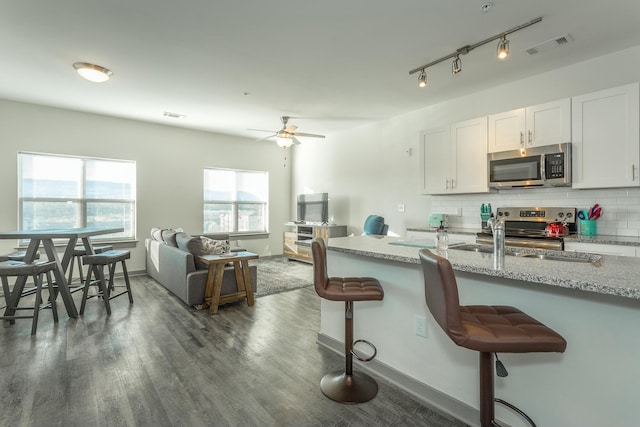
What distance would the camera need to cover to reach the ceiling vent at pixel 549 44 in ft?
9.60

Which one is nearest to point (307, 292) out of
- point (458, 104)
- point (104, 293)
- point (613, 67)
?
point (104, 293)

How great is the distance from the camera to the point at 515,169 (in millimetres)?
3623

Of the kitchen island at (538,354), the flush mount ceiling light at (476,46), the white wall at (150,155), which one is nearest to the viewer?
the kitchen island at (538,354)

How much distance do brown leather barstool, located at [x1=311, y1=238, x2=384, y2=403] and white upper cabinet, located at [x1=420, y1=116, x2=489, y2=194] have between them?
2.63m

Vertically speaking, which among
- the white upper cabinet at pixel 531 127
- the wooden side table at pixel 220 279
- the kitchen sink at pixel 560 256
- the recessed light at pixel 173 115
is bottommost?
the wooden side table at pixel 220 279

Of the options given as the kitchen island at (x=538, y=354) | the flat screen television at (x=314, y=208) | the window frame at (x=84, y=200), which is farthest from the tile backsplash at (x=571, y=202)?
the window frame at (x=84, y=200)

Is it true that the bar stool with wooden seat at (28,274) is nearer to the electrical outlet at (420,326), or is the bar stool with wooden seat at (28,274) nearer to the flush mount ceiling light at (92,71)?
the flush mount ceiling light at (92,71)

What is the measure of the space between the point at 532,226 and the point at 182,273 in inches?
168

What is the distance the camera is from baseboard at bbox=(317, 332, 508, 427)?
69.1 inches

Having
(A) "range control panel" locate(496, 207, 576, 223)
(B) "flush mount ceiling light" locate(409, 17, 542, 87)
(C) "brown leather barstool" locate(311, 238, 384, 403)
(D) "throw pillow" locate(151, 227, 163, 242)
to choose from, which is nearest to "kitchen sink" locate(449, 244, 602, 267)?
(C) "brown leather barstool" locate(311, 238, 384, 403)

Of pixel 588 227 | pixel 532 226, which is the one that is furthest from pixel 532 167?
pixel 588 227

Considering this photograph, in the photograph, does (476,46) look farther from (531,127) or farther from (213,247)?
(213,247)

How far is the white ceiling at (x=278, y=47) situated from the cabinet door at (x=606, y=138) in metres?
0.56

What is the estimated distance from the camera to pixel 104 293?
3.54m
